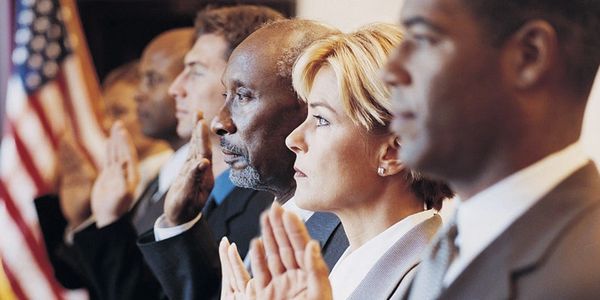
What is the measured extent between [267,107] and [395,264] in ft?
2.29

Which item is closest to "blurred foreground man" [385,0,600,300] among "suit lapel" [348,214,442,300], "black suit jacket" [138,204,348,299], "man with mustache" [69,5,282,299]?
"suit lapel" [348,214,442,300]

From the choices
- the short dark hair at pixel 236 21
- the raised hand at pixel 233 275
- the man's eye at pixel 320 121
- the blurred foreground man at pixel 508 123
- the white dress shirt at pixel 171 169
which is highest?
the blurred foreground man at pixel 508 123

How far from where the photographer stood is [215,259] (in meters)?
2.73

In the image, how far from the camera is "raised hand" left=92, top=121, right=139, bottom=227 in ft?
12.3

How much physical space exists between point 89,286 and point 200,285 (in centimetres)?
143

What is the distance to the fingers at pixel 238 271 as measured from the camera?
1.95 m

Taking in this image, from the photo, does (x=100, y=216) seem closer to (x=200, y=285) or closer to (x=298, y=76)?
(x=200, y=285)

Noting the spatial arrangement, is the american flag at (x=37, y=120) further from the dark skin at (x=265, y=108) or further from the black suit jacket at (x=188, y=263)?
the dark skin at (x=265, y=108)

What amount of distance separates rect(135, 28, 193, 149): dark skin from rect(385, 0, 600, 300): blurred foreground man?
3.05 metres

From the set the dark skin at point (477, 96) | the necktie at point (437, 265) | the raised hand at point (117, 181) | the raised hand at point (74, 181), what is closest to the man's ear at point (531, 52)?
the dark skin at point (477, 96)

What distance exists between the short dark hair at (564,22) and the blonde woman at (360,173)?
67 centimetres

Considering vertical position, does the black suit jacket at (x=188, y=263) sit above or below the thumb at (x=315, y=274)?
below

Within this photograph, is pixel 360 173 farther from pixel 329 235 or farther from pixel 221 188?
pixel 221 188

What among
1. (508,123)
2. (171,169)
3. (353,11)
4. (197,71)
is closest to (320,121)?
(508,123)
